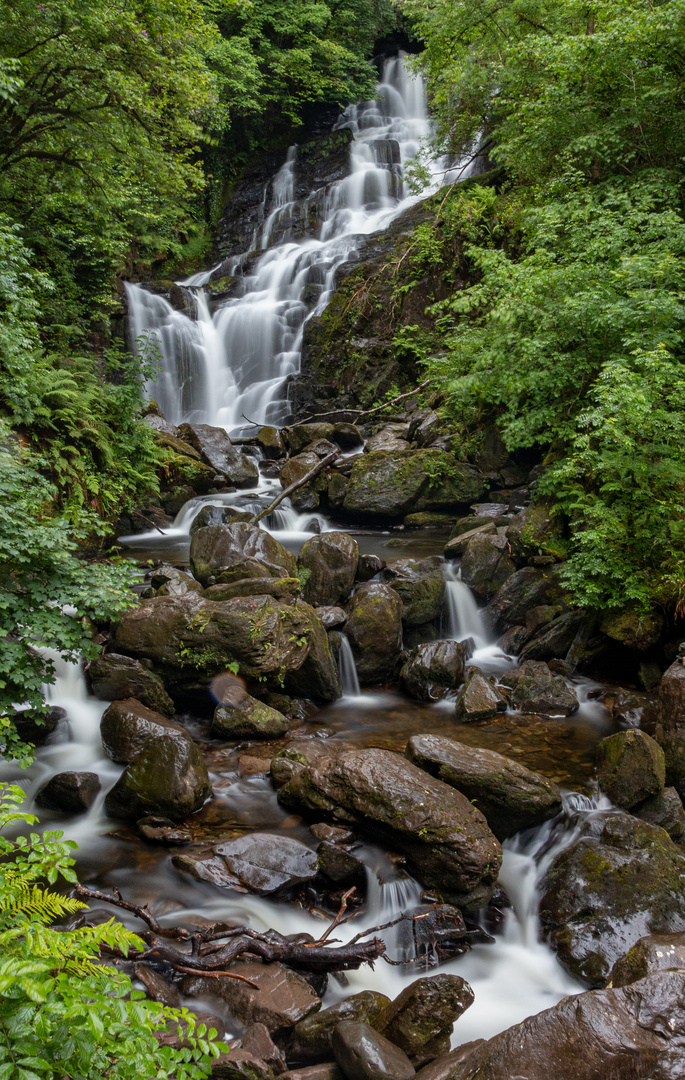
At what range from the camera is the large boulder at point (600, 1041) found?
8.38 feet

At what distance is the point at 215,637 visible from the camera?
690cm

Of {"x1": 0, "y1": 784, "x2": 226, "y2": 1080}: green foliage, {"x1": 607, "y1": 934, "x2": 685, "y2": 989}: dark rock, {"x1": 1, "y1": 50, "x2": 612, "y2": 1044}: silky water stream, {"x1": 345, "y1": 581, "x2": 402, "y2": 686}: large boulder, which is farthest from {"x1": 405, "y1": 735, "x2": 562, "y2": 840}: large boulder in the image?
{"x1": 0, "y1": 784, "x2": 226, "y2": 1080}: green foliage

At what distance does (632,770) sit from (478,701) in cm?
200

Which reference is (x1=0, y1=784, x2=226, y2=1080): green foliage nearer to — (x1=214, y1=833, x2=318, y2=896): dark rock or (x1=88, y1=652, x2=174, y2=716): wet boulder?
(x1=214, y1=833, x2=318, y2=896): dark rock

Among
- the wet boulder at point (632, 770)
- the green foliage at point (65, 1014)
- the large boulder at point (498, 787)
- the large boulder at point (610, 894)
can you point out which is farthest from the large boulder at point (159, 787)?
the wet boulder at point (632, 770)

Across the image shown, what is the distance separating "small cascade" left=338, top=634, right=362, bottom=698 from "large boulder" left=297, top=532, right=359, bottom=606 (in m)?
0.96

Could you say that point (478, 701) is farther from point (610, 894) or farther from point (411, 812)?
point (610, 894)

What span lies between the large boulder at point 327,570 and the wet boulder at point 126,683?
2.69 meters

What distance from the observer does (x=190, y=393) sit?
57.1ft

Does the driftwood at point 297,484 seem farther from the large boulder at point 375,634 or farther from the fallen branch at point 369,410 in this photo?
the large boulder at point 375,634

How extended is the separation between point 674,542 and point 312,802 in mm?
4800

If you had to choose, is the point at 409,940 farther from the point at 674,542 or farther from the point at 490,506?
the point at 490,506

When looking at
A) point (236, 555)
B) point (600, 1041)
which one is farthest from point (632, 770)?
point (236, 555)

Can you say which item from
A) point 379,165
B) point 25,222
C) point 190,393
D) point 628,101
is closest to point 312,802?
point 628,101
